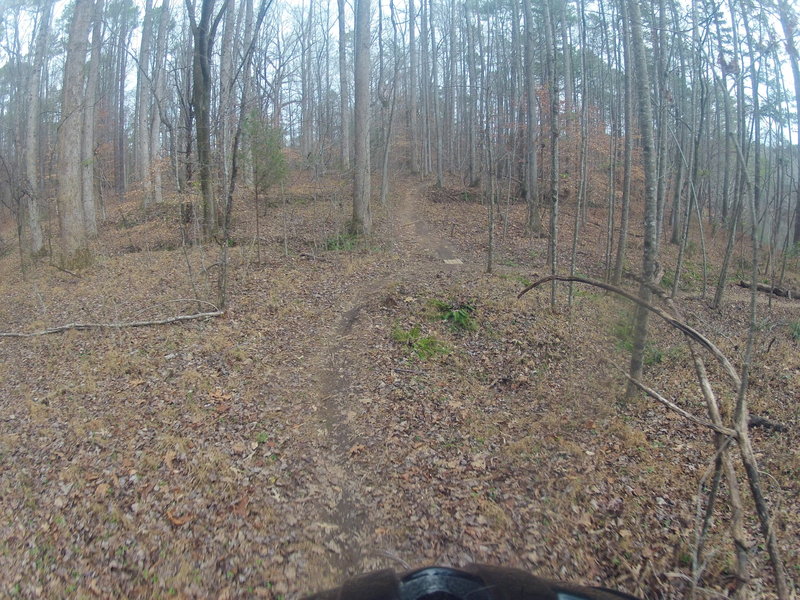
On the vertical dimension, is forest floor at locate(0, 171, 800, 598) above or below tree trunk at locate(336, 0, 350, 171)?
below

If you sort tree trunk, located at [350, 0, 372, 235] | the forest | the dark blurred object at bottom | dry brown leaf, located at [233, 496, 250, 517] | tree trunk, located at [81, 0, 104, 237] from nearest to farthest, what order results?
the dark blurred object at bottom → the forest → dry brown leaf, located at [233, 496, 250, 517] → tree trunk, located at [350, 0, 372, 235] → tree trunk, located at [81, 0, 104, 237]

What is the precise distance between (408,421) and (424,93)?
92.7ft

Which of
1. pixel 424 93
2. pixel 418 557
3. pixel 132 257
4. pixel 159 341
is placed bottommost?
pixel 418 557

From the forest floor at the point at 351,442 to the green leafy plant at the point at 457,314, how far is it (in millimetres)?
59

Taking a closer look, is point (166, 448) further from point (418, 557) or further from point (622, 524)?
point (622, 524)

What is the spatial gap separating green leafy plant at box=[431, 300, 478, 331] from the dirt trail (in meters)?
1.38

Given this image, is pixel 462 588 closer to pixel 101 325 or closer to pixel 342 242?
pixel 101 325

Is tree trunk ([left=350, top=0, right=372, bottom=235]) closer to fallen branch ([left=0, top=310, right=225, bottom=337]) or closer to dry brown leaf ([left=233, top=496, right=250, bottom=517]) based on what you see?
fallen branch ([left=0, top=310, right=225, bottom=337])

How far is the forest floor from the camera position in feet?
13.1

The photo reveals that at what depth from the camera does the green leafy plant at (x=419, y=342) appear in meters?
8.64

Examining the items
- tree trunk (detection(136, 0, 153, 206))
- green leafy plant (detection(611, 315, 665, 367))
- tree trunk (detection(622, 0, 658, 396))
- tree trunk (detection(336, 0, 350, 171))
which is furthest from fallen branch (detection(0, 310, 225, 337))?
tree trunk (detection(136, 0, 153, 206))

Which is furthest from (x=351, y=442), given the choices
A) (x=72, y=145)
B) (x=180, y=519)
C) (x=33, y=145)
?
(x=33, y=145)

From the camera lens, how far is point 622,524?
4.32 meters

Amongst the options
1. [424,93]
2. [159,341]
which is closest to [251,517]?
[159,341]
